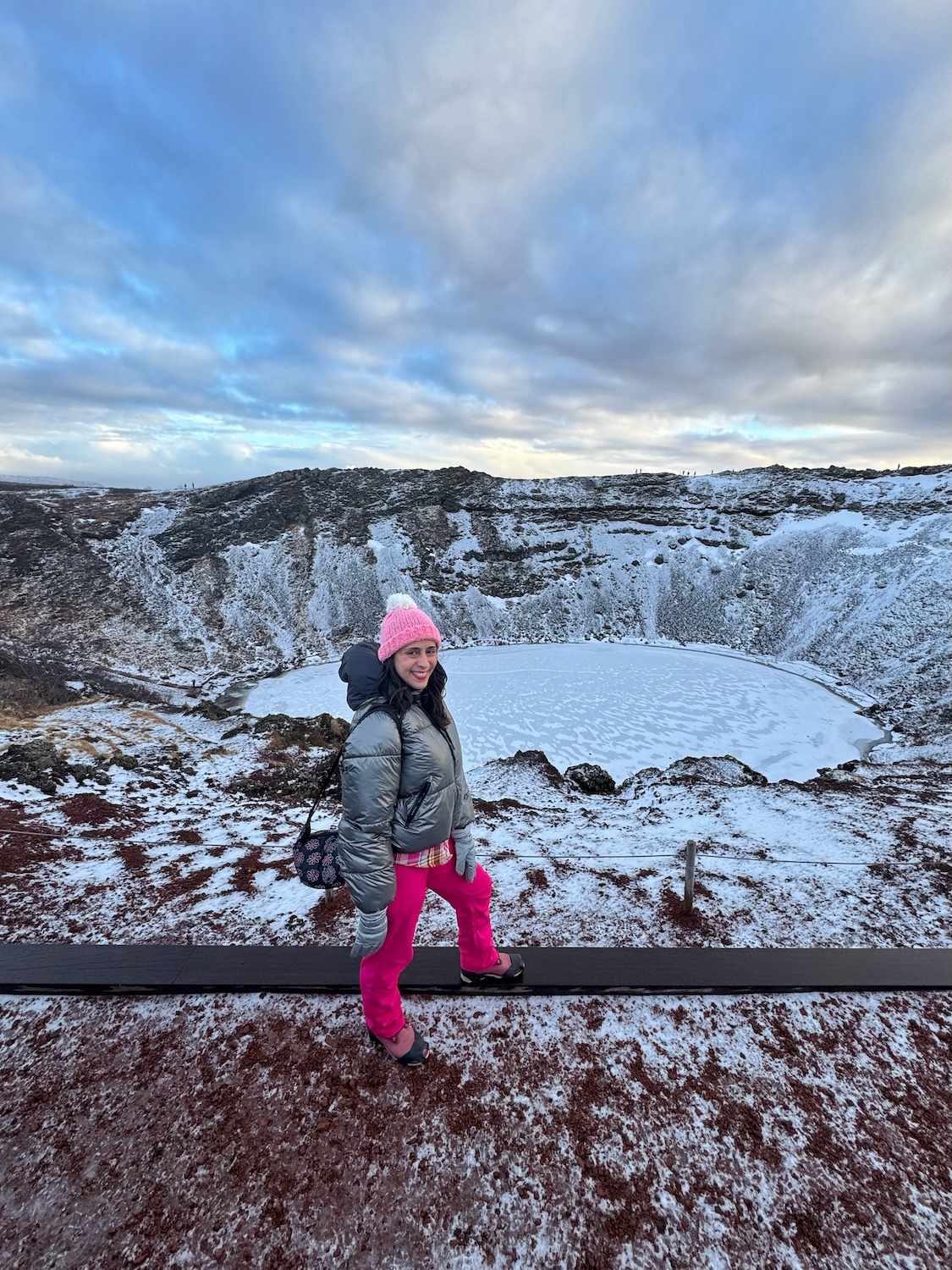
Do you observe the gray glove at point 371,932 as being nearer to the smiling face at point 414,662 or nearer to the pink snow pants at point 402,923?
the pink snow pants at point 402,923

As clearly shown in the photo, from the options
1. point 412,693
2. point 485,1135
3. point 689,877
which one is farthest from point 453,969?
point 412,693

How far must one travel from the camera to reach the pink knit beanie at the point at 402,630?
3311mm

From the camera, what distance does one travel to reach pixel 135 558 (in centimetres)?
4084

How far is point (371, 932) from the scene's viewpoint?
3211 millimetres

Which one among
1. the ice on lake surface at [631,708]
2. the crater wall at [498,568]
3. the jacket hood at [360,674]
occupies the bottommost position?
the ice on lake surface at [631,708]

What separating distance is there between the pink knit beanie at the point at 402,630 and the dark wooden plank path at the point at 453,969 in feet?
10.2

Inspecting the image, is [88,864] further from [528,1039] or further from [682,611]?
[682,611]

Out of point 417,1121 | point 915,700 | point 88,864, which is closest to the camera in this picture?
point 417,1121

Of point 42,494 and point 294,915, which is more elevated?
point 42,494

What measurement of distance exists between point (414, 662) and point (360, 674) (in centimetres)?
35

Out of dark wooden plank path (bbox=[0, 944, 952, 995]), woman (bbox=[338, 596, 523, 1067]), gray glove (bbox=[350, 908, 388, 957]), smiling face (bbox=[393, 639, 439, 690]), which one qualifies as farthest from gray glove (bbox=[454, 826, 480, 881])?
dark wooden plank path (bbox=[0, 944, 952, 995])

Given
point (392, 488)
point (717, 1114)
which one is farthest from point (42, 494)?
point (717, 1114)

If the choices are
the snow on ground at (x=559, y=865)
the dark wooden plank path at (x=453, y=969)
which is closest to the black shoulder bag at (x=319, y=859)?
the dark wooden plank path at (x=453, y=969)

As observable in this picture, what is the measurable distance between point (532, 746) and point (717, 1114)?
15.3 metres
